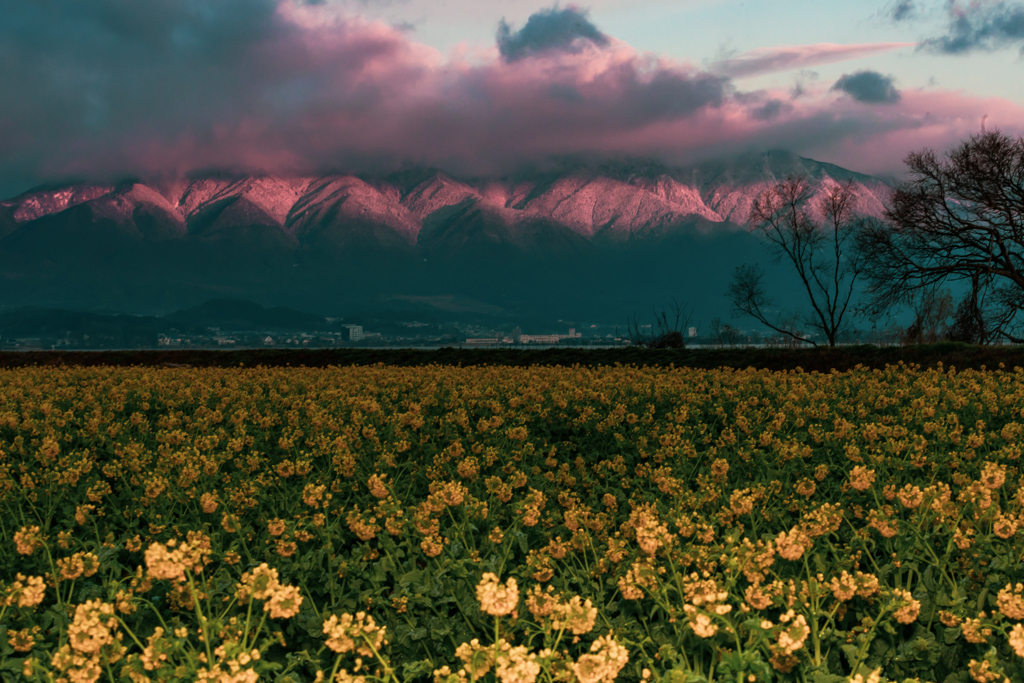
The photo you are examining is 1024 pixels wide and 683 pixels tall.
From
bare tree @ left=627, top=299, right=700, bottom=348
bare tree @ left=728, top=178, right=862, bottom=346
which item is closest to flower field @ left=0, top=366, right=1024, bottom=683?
bare tree @ left=627, top=299, right=700, bottom=348

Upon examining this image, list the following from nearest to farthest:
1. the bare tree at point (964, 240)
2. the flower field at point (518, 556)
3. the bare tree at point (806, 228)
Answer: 1. the flower field at point (518, 556)
2. the bare tree at point (964, 240)
3. the bare tree at point (806, 228)

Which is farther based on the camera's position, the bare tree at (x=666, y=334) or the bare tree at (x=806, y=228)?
the bare tree at (x=806, y=228)

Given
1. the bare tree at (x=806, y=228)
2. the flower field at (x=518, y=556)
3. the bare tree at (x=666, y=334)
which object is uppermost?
the bare tree at (x=806, y=228)

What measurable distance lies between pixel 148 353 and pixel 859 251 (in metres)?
35.9

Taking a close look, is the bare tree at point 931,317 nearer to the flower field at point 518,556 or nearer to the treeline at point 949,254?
the treeline at point 949,254

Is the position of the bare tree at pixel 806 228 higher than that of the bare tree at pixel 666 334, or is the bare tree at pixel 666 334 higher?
the bare tree at pixel 806 228

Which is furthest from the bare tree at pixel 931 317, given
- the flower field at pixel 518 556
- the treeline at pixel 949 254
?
the flower field at pixel 518 556

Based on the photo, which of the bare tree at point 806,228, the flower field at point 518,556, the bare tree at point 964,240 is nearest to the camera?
the flower field at point 518,556

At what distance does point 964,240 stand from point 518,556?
3400 cm

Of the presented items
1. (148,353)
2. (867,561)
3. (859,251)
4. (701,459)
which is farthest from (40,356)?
(859,251)

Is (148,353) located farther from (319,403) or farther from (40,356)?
(319,403)

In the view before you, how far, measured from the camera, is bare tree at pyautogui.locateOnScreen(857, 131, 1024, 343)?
2988 centimetres

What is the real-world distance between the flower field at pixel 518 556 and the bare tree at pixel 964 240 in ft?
86.9

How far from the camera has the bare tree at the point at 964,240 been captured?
98.0ft
